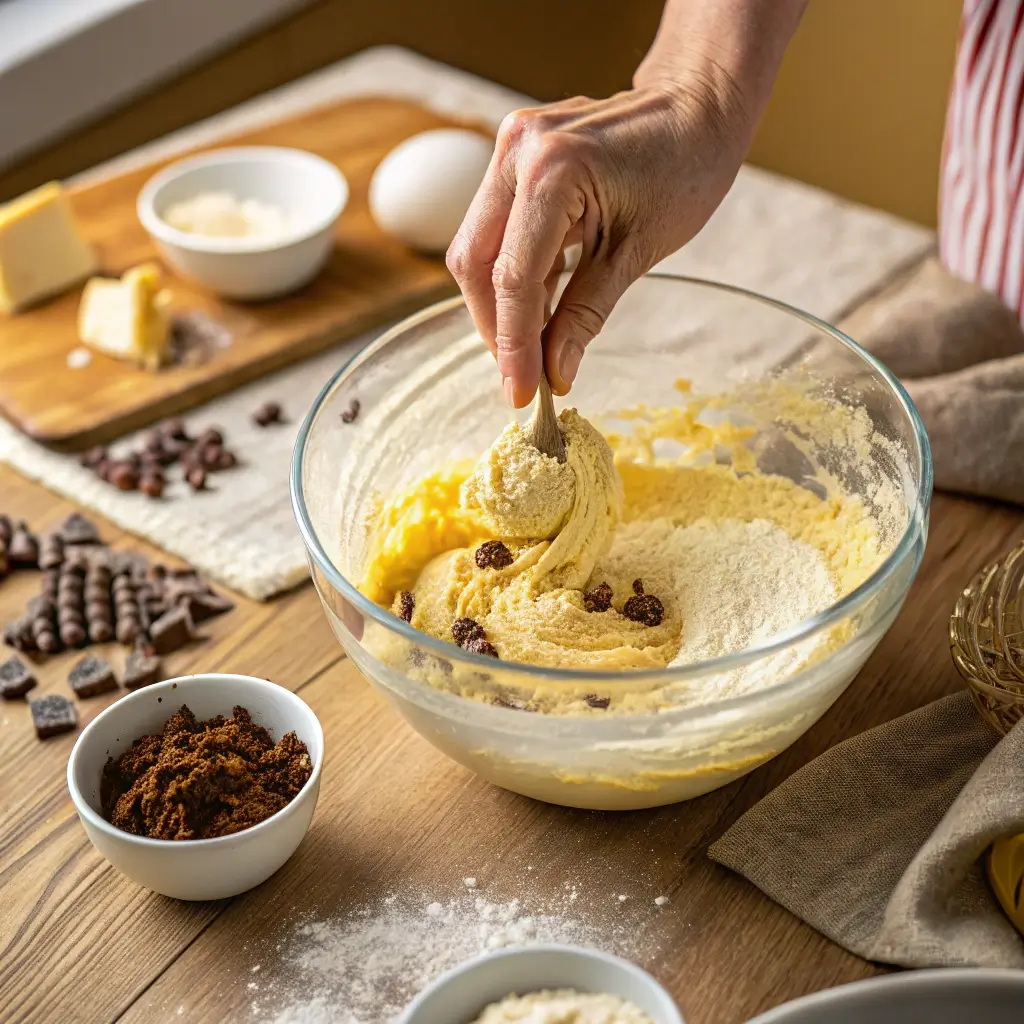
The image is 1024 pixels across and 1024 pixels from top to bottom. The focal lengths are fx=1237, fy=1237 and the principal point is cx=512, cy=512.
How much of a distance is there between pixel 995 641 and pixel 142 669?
103cm

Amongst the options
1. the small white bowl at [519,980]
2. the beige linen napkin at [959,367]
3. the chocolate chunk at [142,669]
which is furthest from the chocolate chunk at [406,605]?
the beige linen napkin at [959,367]

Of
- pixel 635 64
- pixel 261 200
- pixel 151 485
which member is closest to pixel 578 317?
pixel 151 485

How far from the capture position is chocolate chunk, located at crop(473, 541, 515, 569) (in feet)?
4.78

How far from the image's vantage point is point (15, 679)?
5.15 feet

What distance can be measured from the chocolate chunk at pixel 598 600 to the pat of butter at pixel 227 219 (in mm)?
1214

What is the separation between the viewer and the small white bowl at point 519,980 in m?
1.05

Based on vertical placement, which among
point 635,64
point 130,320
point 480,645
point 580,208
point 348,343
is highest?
point 580,208

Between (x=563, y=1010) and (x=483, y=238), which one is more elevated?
(x=483, y=238)

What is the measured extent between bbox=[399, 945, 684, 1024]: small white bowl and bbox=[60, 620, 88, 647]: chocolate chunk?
0.80 metres

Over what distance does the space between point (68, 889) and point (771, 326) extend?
112 cm

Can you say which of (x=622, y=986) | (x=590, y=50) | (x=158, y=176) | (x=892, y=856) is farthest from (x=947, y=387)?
(x=590, y=50)

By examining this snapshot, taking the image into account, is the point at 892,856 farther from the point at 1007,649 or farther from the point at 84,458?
the point at 84,458

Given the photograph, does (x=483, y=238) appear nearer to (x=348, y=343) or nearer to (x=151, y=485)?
(x=151, y=485)

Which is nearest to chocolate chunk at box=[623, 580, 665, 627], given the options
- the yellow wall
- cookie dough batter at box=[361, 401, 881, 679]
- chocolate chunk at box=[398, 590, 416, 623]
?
Answer: cookie dough batter at box=[361, 401, 881, 679]
